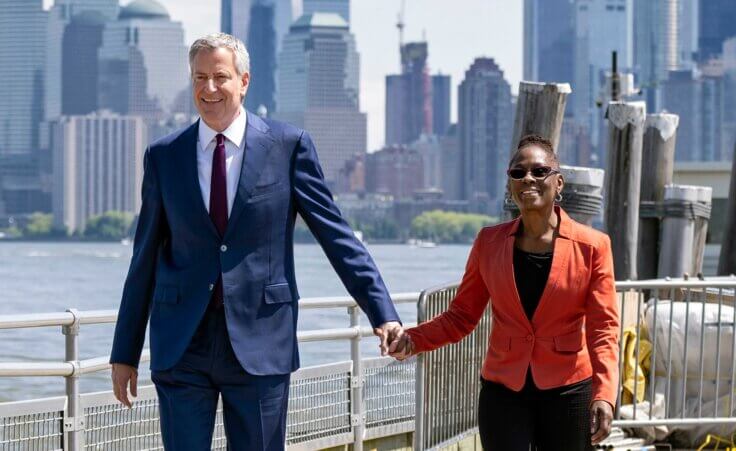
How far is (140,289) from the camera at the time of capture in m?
5.06

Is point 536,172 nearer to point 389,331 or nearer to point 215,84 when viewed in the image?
point 389,331

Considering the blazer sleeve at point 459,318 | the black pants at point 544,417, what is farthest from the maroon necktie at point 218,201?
the black pants at point 544,417

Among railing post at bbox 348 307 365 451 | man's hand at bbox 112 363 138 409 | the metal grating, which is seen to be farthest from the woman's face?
the metal grating

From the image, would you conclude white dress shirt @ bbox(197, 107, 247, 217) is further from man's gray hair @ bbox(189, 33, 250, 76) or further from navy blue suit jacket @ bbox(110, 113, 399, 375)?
man's gray hair @ bbox(189, 33, 250, 76)

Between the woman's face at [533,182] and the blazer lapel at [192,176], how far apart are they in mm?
984

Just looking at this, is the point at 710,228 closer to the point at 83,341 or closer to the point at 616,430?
the point at 616,430

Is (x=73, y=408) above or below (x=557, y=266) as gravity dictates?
below

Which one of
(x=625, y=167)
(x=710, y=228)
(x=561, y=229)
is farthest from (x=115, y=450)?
(x=710, y=228)

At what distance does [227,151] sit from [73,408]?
2439mm

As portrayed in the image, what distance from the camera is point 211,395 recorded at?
490 centimetres

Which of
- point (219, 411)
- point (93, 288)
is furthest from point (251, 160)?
point (93, 288)

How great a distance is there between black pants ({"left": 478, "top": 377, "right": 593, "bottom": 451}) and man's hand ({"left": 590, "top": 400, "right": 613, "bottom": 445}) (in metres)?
0.06

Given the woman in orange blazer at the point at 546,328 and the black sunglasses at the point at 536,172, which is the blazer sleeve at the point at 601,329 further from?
the black sunglasses at the point at 536,172

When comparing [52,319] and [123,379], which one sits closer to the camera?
[123,379]
